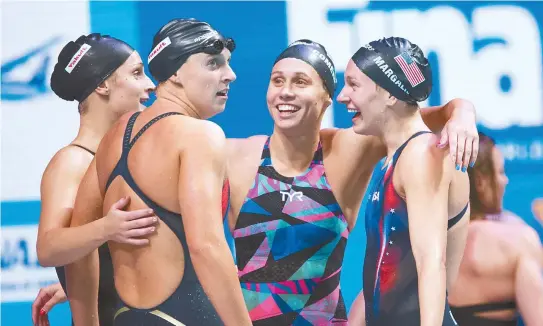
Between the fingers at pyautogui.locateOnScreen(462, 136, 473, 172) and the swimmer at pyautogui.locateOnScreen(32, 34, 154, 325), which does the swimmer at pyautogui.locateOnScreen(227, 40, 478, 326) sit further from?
the fingers at pyautogui.locateOnScreen(462, 136, 473, 172)

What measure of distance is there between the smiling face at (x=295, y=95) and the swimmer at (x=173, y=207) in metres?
1.00

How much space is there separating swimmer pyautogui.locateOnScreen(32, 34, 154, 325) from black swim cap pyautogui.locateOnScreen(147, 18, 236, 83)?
669mm

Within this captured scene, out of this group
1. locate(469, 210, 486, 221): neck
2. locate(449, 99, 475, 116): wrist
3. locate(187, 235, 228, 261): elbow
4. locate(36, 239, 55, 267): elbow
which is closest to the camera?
locate(187, 235, 228, 261): elbow

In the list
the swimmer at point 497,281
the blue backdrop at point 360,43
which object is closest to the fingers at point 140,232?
the swimmer at point 497,281

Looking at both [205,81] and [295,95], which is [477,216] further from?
[205,81]

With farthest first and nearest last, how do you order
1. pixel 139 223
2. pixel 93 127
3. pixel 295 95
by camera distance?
1. pixel 295 95
2. pixel 93 127
3. pixel 139 223

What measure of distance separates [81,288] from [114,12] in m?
2.75

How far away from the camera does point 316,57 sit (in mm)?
4730

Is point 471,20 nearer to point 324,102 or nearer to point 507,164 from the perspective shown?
point 507,164

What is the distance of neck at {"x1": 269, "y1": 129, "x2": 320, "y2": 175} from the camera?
15.4 feet

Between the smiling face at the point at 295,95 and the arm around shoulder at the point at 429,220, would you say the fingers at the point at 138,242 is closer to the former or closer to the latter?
the arm around shoulder at the point at 429,220

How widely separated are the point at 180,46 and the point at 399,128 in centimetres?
109

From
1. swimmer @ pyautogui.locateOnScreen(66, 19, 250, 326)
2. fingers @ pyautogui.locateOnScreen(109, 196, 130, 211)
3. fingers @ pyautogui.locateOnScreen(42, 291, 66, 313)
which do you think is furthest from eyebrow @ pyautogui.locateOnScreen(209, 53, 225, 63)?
fingers @ pyautogui.locateOnScreen(42, 291, 66, 313)

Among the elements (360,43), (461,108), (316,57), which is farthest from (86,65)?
(360,43)
